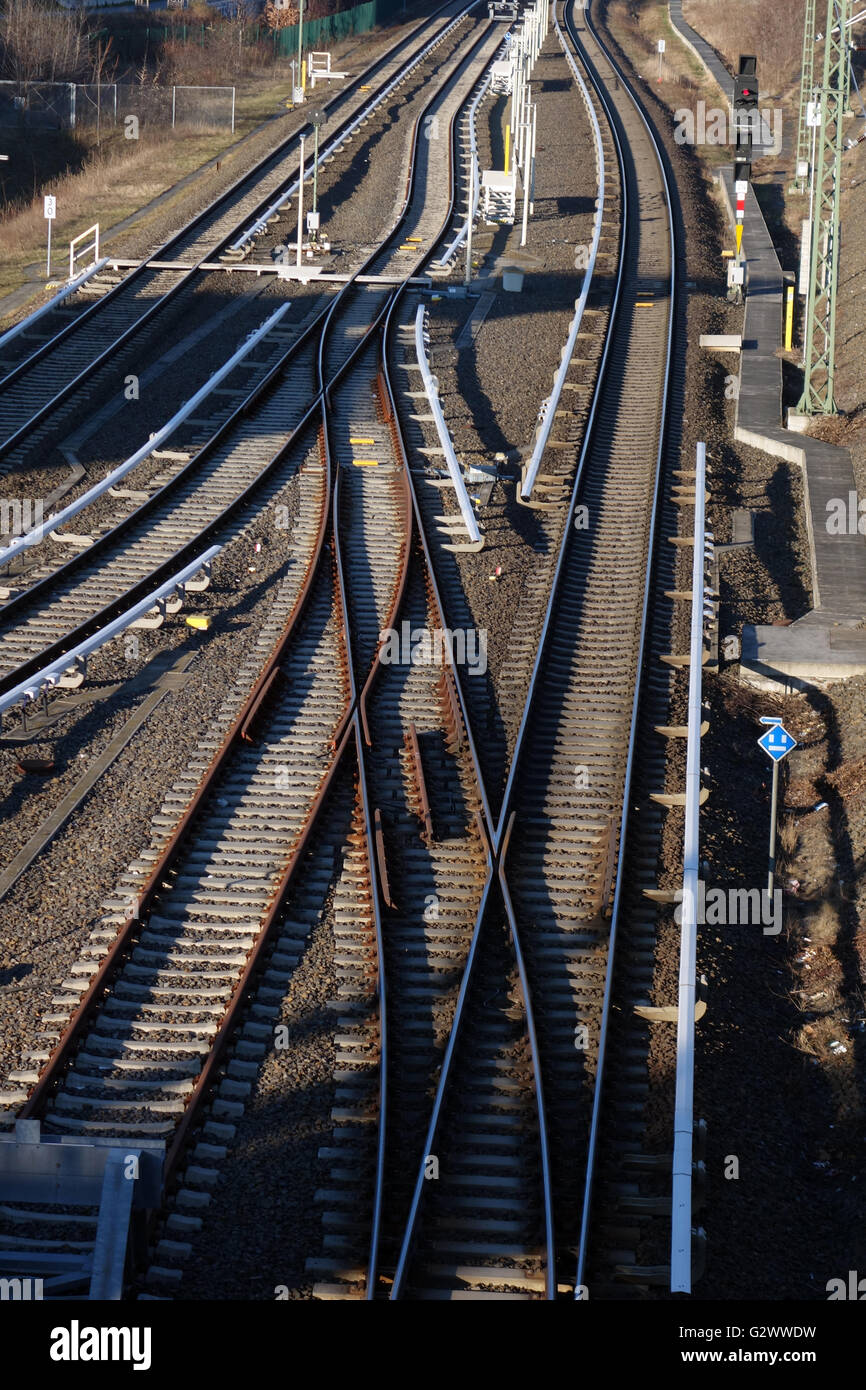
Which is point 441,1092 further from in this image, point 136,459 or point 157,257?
point 157,257

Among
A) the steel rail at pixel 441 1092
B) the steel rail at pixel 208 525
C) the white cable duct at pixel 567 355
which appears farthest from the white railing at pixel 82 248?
the steel rail at pixel 441 1092

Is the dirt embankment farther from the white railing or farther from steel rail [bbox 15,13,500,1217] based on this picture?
the white railing

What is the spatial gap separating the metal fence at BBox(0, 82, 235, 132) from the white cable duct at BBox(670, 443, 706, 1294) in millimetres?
29567

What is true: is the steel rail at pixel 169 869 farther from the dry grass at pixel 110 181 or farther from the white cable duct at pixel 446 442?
the dry grass at pixel 110 181

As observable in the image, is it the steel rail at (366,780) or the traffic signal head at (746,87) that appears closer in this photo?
the steel rail at (366,780)

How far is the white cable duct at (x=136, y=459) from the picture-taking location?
16656 millimetres

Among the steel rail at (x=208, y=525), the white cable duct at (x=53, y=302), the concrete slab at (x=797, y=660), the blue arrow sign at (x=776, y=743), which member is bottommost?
the blue arrow sign at (x=776, y=743)

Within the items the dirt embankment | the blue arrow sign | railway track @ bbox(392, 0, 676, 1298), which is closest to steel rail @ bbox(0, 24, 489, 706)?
railway track @ bbox(392, 0, 676, 1298)

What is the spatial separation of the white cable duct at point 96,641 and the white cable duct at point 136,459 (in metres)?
1.74

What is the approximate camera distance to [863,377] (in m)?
23.2

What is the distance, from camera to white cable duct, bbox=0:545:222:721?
13.3m

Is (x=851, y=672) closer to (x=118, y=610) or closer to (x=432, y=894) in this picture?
(x=432, y=894)
